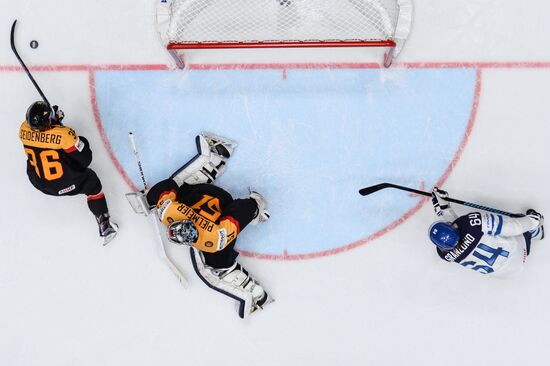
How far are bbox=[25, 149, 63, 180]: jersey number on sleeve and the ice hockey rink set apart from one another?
1.52 feet

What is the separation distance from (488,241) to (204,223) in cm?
187

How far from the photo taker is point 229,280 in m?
3.86

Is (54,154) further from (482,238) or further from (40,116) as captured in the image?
(482,238)

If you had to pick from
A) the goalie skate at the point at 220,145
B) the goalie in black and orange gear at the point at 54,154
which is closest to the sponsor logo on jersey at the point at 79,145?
the goalie in black and orange gear at the point at 54,154

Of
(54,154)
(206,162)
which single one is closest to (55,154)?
(54,154)

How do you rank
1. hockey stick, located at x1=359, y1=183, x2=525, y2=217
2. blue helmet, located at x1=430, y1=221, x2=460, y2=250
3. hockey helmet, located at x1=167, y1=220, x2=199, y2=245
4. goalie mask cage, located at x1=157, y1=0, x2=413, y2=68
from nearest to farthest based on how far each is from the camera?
1. hockey helmet, located at x1=167, y1=220, x2=199, y2=245
2. blue helmet, located at x1=430, y1=221, x2=460, y2=250
3. goalie mask cage, located at x1=157, y1=0, x2=413, y2=68
4. hockey stick, located at x1=359, y1=183, x2=525, y2=217

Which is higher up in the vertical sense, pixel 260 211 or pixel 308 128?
pixel 308 128

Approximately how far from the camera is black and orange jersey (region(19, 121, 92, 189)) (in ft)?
11.3

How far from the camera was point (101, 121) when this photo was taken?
12.8 feet

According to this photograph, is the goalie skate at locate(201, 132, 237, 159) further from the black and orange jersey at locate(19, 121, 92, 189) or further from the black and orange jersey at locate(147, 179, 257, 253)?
the black and orange jersey at locate(19, 121, 92, 189)

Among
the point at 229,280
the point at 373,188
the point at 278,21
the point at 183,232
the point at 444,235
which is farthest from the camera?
the point at 229,280

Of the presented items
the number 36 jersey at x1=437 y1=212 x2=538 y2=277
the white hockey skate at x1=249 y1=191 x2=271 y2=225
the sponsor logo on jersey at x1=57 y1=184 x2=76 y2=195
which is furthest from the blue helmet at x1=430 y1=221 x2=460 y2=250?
the sponsor logo on jersey at x1=57 y1=184 x2=76 y2=195

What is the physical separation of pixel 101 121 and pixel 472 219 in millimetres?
2700

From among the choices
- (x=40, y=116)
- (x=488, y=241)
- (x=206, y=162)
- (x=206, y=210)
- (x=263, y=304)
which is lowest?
(x=263, y=304)
